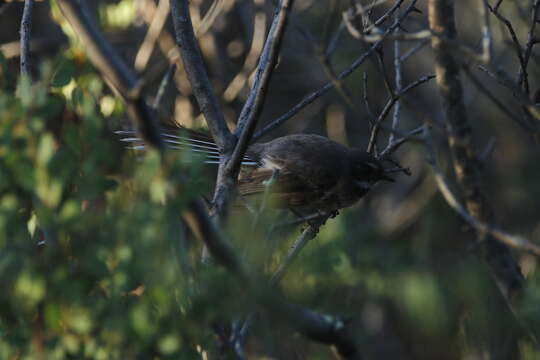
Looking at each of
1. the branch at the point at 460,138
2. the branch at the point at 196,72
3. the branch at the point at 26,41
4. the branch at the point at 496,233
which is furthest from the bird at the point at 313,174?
the branch at the point at 496,233

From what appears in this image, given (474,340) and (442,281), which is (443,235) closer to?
(442,281)

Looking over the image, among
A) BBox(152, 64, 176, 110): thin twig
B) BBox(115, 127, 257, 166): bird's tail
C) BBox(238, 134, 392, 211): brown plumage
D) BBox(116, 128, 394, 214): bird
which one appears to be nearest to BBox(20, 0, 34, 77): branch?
BBox(152, 64, 176, 110): thin twig

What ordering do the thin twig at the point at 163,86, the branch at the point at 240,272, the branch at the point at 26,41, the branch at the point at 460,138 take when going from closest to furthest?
the branch at the point at 240,272 < the thin twig at the point at 163,86 < the branch at the point at 460,138 < the branch at the point at 26,41

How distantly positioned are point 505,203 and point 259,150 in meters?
6.63

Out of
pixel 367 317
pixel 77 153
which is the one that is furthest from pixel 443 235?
pixel 77 153

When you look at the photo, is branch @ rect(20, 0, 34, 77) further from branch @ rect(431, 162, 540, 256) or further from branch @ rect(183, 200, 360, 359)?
branch @ rect(431, 162, 540, 256)

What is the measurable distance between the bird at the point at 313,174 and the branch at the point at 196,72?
51.5 inches

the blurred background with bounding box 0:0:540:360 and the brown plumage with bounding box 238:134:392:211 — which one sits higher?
the blurred background with bounding box 0:0:540:360

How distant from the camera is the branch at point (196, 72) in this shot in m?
4.70

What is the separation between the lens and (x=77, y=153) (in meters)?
2.66

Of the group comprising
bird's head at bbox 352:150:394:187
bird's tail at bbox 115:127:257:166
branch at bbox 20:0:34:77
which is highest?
branch at bbox 20:0:34:77

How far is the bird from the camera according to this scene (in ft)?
20.6

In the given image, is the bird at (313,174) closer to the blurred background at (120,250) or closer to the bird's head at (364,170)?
the bird's head at (364,170)

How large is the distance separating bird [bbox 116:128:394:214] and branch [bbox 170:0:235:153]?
1307mm
